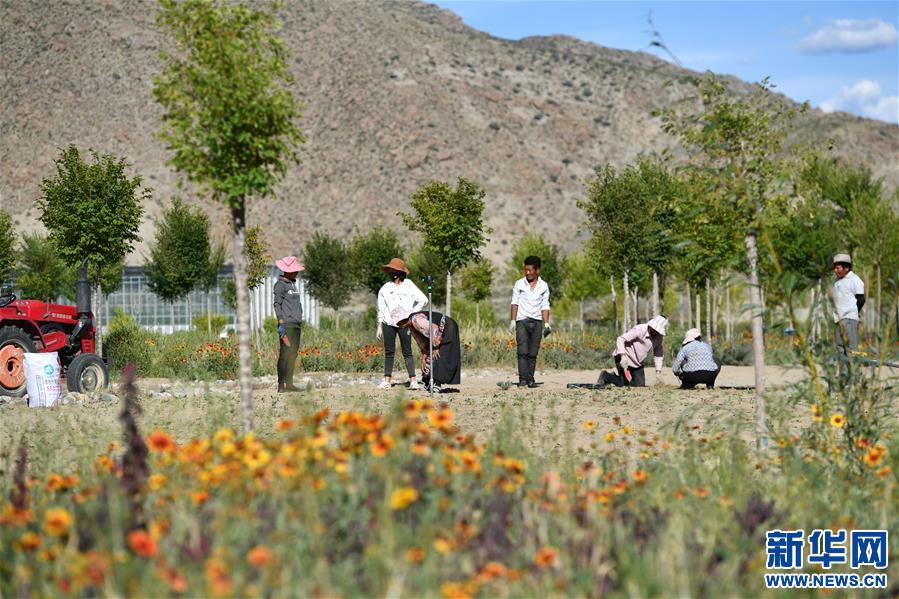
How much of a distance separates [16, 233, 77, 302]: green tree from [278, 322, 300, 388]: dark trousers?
95.7ft

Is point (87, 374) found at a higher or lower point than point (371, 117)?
lower

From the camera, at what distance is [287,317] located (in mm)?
13328

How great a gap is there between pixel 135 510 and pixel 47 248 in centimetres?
3935

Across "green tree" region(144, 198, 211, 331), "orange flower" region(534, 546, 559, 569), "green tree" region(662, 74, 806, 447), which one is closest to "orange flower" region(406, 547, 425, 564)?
"orange flower" region(534, 546, 559, 569)

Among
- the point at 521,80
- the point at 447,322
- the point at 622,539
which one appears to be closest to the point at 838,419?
the point at 622,539

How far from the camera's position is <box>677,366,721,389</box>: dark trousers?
13594 mm

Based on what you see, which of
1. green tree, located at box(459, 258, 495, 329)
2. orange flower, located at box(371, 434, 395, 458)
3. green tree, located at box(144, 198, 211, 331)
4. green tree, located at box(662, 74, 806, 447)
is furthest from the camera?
green tree, located at box(459, 258, 495, 329)

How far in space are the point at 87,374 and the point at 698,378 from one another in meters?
7.88

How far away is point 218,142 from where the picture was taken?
7.39 meters

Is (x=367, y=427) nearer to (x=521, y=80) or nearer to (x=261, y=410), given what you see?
(x=261, y=410)

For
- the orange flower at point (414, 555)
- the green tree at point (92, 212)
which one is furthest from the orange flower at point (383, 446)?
the green tree at point (92, 212)

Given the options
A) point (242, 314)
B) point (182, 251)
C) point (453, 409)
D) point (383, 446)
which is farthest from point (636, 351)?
point (182, 251)

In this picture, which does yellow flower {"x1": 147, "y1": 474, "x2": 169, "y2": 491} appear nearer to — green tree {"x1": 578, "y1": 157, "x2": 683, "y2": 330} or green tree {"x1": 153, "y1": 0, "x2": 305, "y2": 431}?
green tree {"x1": 153, "y1": 0, "x2": 305, "y2": 431}

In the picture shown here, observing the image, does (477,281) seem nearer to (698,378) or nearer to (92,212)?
(92,212)
